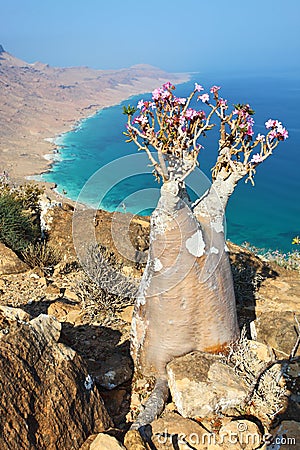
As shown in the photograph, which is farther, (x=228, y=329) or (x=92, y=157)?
(x=92, y=157)

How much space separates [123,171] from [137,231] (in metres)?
3.43

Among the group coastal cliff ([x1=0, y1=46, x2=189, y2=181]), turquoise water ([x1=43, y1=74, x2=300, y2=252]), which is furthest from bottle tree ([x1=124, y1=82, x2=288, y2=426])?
coastal cliff ([x1=0, y1=46, x2=189, y2=181])

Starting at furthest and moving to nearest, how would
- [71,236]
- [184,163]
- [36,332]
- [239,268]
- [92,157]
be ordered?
[92,157]
[71,236]
[239,268]
[184,163]
[36,332]

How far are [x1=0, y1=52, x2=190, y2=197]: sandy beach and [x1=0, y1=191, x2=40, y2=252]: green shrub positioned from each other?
37.6 metres

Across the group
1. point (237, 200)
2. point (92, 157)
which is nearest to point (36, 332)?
point (237, 200)

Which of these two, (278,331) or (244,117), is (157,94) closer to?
(244,117)

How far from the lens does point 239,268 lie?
6812 mm

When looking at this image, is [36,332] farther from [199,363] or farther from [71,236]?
Answer: [71,236]

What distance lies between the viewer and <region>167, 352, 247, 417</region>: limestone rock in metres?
3.56

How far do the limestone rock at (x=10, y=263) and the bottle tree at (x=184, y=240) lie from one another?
110 inches

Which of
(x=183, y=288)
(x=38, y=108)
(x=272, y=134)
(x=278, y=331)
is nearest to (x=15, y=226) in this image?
(x=183, y=288)

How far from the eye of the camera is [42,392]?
2.87 meters

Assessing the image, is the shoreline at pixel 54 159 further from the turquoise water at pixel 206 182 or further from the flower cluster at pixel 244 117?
the flower cluster at pixel 244 117

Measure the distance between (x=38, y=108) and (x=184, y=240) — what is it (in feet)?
337
